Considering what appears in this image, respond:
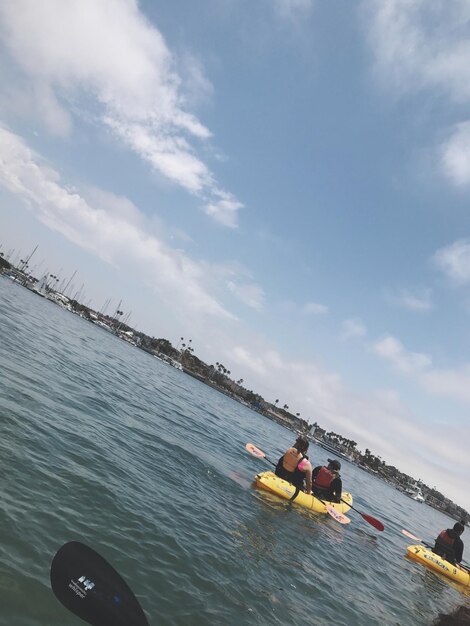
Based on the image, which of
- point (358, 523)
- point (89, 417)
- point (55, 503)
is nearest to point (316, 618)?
point (55, 503)

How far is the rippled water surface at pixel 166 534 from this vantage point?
16.8 ft

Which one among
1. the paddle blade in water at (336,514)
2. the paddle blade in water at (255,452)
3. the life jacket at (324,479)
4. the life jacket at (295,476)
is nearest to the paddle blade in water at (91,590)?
the life jacket at (295,476)

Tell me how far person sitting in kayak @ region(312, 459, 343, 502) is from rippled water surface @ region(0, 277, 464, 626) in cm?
117

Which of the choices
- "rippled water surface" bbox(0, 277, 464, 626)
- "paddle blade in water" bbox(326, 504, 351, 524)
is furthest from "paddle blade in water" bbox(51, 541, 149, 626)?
"paddle blade in water" bbox(326, 504, 351, 524)

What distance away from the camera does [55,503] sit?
20.3 feet

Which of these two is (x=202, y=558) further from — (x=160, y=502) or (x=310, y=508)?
(x=310, y=508)

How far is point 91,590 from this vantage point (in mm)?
3809

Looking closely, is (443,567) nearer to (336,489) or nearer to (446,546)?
(446,546)

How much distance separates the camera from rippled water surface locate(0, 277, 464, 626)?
5.13 metres

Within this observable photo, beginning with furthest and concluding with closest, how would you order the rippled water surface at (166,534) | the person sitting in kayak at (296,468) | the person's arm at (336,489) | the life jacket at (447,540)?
the person's arm at (336,489)
the life jacket at (447,540)
the person sitting in kayak at (296,468)
the rippled water surface at (166,534)

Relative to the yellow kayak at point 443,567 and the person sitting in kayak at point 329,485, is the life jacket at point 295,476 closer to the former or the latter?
the person sitting in kayak at point 329,485

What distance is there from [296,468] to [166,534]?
7.05 m

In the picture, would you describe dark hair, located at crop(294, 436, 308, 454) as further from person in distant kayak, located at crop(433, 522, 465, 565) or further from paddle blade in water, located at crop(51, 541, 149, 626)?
paddle blade in water, located at crop(51, 541, 149, 626)

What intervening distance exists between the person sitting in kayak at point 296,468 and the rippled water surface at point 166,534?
94 centimetres
